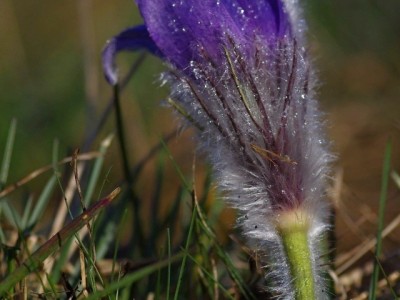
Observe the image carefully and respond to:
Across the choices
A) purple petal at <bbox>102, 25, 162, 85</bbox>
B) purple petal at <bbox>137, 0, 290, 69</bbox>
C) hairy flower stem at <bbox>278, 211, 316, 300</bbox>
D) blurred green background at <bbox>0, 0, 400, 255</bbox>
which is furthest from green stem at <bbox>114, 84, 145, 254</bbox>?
blurred green background at <bbox>0, 0, 400, 255</bbox>

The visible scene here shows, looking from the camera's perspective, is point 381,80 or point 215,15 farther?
point 381,80

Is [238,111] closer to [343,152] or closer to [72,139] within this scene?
[343,152]

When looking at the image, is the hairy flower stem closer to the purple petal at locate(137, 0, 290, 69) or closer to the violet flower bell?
the violet flower bell

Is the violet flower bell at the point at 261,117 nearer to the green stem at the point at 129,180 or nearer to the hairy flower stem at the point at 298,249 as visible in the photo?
the hairy flower stem at the point at 298,249

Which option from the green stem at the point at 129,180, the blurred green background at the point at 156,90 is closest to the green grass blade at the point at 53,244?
the green stem at the point at 129,180

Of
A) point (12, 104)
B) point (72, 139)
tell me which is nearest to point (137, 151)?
point (72, 139)

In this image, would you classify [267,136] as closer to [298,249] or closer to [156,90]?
[298,249]

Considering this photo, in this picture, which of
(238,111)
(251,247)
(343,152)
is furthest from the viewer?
(343,152)
